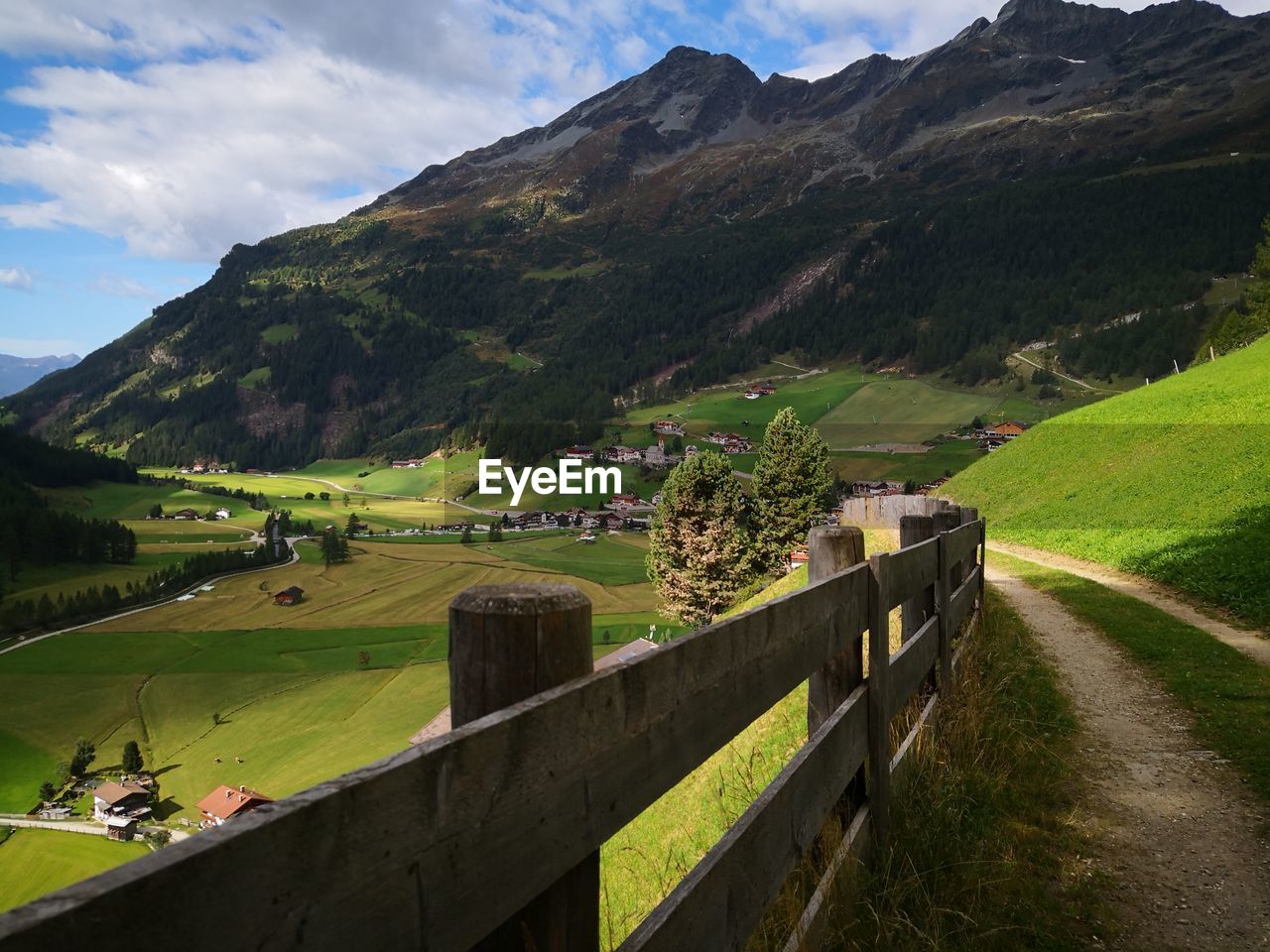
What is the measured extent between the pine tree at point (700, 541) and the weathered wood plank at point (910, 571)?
108 ft

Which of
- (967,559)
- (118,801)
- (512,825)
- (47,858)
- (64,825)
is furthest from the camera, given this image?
(64,825)

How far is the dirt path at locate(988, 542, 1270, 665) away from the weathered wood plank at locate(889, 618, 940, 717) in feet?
24.7

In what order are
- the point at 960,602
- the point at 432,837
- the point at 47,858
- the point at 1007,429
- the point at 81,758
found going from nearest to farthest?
the point at 432,837
the point at 960,602
the point at 47,858
the point at 81,758
the point at 1007,429

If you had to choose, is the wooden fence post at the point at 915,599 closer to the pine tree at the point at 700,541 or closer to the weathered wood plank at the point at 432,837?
the weathered wood plank at the point at 432,837

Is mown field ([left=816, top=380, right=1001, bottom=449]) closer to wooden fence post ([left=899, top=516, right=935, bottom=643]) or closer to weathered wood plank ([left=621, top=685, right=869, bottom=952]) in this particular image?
wooden fence post ([left=899, top=516, right=935, bottom=643])

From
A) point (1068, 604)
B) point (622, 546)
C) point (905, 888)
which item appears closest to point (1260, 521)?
point (1068, 604)

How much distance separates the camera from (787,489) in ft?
130

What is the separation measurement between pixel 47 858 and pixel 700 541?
51.8 metres

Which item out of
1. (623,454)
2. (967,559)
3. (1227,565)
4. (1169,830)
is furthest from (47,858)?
(623,454)

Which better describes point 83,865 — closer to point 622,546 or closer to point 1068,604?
point 1068,604

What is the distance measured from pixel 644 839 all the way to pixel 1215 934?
6.79 metres

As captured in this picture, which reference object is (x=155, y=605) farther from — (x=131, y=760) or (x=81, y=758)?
(x=131, y=760)

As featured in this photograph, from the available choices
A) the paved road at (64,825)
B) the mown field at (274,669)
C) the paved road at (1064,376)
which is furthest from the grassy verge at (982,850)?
the paved road at (1064,376)

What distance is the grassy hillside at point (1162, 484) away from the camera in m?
16.0
